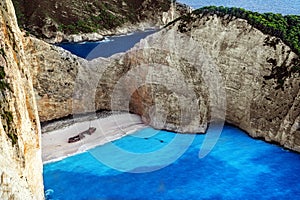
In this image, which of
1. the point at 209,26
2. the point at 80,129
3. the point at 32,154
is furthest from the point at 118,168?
the point at 209,26

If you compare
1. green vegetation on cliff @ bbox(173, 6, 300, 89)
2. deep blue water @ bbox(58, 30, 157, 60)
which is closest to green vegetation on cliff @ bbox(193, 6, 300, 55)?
green vegetation on cliff @ bbox(173, 6, 300, 89)

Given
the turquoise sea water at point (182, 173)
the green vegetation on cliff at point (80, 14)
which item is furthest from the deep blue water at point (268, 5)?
the turquoise sea water at point (182, 173)

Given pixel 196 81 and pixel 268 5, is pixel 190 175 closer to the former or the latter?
pixel 196 81

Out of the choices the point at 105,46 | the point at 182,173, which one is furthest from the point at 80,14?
the point at 182,173

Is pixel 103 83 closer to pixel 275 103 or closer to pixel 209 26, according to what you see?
pixel 209 26

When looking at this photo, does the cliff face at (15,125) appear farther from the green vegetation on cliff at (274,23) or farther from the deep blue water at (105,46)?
the deep blue water at (105,46)

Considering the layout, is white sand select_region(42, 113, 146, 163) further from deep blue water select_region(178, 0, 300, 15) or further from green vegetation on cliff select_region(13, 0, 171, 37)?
deep blue water select_region(178, 0, 300, 15)
